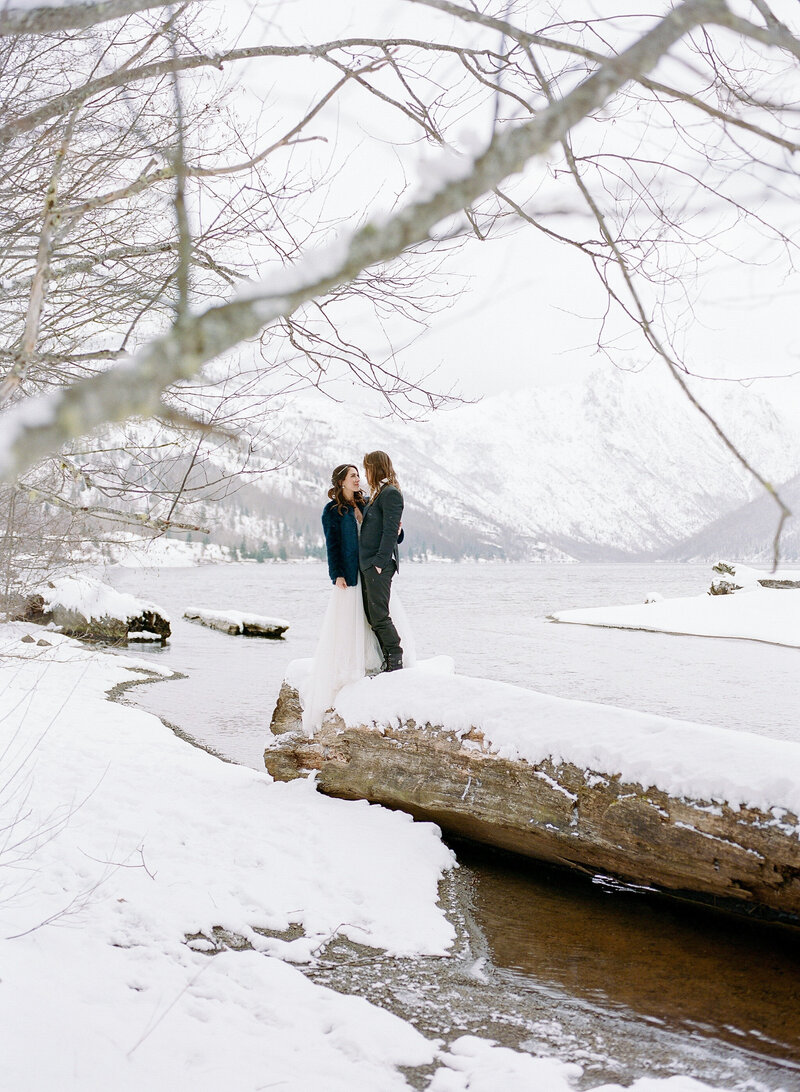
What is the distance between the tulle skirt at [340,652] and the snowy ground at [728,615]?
64.3 feet

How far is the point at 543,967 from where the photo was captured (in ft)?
14.0

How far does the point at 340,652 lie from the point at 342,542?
3.41 feet

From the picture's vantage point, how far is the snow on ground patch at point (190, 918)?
2865mm

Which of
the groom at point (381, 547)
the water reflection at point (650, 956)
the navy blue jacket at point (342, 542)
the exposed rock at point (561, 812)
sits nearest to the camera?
the water reflection at point (650, 956)

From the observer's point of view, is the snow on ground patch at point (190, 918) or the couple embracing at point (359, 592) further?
the couple embracing at point (359, 592)

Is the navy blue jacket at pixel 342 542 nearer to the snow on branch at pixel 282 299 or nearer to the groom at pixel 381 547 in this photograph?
the groom at pixel 381 547

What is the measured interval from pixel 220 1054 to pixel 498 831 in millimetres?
3147

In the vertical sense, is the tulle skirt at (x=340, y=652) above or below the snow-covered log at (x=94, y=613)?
above

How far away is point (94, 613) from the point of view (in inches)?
853

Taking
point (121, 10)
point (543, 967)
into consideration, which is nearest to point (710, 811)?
point (543, 967)

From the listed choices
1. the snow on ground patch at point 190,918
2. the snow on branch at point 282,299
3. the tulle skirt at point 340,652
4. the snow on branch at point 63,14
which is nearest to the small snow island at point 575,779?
the tulle skirt at point 340,652

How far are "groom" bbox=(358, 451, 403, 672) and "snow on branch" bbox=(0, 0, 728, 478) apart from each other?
5.87 m

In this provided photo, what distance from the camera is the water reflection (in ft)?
12.3

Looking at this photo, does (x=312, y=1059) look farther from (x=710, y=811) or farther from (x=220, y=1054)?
(x=710, y=811)
